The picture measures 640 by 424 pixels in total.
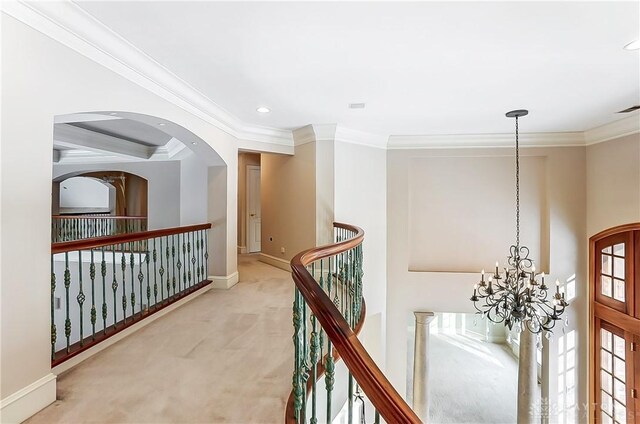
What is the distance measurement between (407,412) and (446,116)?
4.11 meters

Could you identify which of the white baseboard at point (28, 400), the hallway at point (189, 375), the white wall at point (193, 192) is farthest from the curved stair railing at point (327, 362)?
the white wall at point (193, 192)

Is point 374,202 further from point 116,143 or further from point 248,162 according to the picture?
point 116,143

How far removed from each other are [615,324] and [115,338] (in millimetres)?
6330

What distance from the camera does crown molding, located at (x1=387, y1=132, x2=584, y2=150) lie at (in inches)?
203

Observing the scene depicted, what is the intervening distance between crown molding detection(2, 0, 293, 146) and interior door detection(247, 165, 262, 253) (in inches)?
144

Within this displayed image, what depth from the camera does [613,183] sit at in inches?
179

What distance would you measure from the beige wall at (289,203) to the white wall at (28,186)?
3.31m

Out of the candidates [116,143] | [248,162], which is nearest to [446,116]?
[248,162]

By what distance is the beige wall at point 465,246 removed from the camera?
5152 millimetres

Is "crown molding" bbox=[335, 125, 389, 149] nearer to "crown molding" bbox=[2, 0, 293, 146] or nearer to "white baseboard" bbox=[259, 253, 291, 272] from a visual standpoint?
"crown molding" bbox=[2, 0, 293, 146]

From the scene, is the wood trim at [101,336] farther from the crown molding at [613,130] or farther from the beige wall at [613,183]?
the crown molding at [613,130]

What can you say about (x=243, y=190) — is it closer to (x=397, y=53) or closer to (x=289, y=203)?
(x=289, y=203)

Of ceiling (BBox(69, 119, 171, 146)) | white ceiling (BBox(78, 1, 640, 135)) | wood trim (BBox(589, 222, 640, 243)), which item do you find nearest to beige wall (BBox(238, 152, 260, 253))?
ceiling (BBox(69, 119, 171, 146))

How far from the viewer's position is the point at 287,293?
4.26 meters
